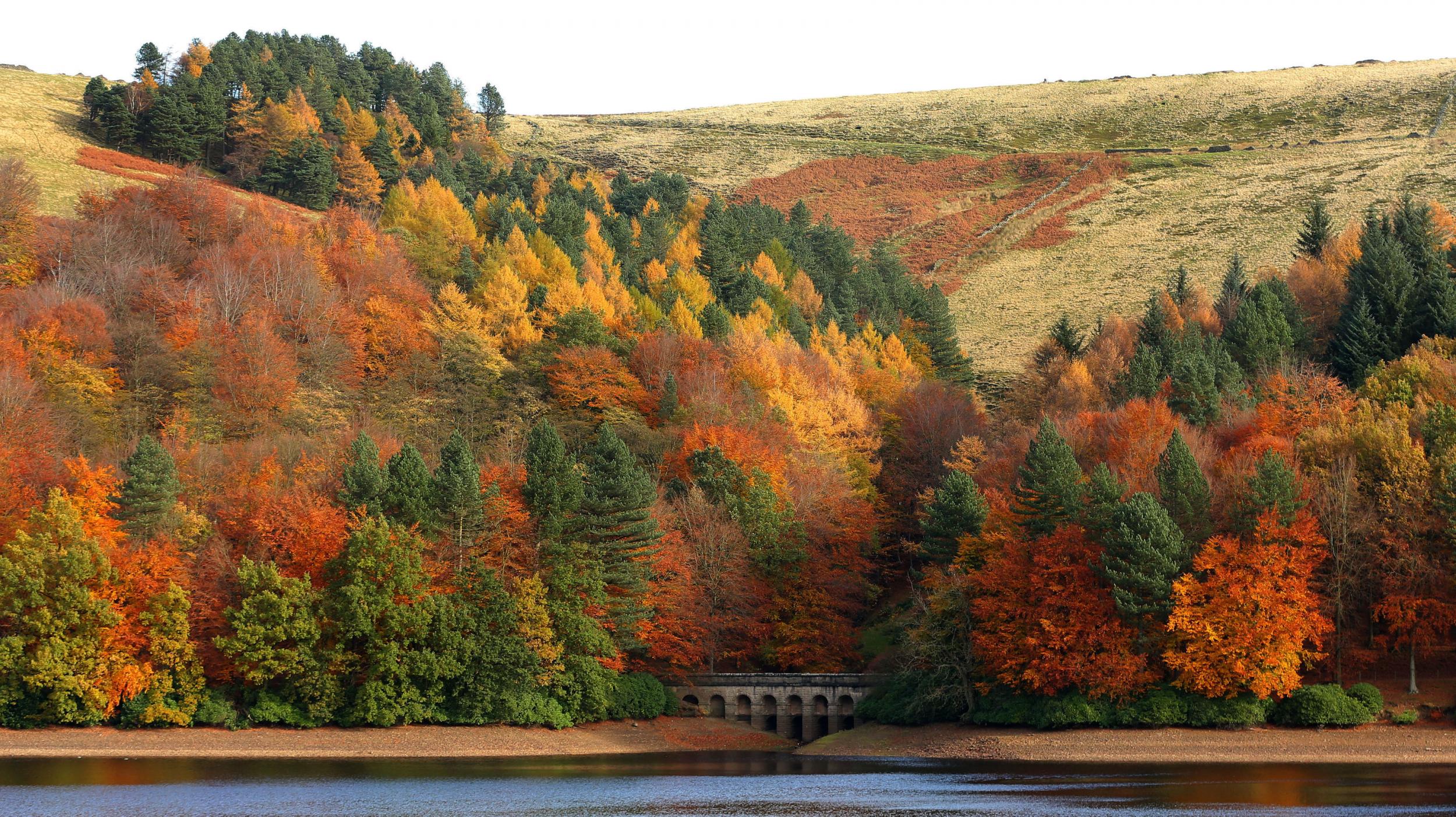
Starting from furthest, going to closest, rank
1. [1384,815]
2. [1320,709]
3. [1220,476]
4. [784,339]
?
[784,339], [1220,476], [1320,709], [1384,815]

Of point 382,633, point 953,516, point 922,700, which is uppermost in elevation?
point 953,516

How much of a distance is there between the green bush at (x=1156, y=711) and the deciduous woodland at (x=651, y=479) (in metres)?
0.24

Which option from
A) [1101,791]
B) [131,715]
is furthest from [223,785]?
[1101,791]

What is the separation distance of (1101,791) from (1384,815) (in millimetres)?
11168

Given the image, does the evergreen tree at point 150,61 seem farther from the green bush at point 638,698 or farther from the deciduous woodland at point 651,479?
the green bush at point 638,698

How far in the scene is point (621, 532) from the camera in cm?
7794

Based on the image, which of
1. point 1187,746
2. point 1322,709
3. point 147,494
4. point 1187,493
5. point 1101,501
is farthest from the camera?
point 147,494

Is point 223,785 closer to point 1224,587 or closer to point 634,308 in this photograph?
point 1224,587

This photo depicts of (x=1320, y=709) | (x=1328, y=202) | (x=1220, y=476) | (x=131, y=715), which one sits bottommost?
(x=131, y=715)

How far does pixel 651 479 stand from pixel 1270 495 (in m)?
37.7

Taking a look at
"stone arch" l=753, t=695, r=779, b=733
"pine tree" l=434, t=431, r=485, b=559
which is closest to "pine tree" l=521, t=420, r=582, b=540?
"pine tree" l=434, t=431, r=485, b=559

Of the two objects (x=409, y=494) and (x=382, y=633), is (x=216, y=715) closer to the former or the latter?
(x=382, y=633)

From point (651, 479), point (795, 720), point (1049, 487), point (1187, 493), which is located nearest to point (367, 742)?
point (795, 720)

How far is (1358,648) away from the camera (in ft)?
218
